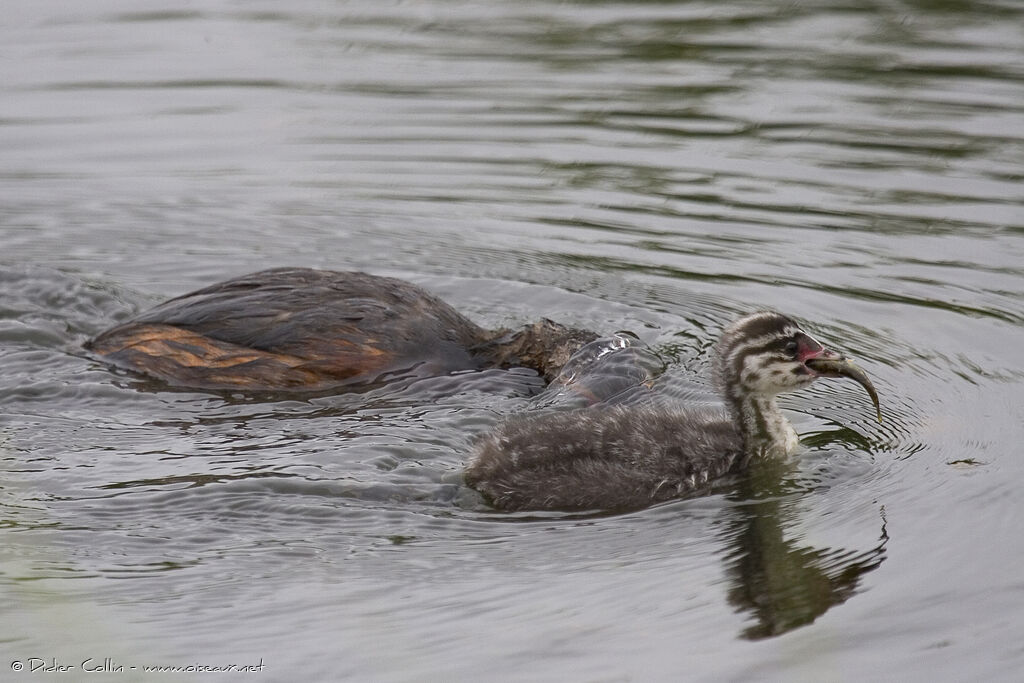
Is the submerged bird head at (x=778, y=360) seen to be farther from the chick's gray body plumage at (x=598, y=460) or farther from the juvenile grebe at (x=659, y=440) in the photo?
the chick's gray body plumage at (x=598, y=460)

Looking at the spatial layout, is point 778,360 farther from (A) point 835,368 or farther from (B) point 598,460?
(B) point 598,460

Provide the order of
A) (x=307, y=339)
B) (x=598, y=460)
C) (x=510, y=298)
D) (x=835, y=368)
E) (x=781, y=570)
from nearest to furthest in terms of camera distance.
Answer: (x=781, y=570)
(x=598, y=460)
(x=835, y=368)
(x=307, y=339)
(x=510, y=298)

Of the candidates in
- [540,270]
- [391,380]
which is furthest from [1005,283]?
[391,380]

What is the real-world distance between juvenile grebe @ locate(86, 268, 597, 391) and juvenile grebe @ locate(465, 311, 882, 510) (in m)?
1.08

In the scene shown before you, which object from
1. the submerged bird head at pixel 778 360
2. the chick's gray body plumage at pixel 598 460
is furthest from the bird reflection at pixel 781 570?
the submerged bird head at pixel 778 360

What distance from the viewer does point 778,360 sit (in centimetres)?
777

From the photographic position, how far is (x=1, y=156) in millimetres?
12812

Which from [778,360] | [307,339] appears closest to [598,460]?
[778,360]

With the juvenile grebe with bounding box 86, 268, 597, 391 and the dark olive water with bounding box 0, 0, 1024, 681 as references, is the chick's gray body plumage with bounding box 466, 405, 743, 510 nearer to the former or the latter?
the dark olive water with bounding box 0, 0, 1024, 681

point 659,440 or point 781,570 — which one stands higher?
point 659,440

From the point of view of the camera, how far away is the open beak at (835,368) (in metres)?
7.71

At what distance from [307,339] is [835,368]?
9.38 ft

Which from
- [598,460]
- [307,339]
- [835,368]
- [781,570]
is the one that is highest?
[307,339]

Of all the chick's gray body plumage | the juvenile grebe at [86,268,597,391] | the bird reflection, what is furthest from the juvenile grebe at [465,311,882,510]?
the juvenile grebe at [86,268,597,391]
